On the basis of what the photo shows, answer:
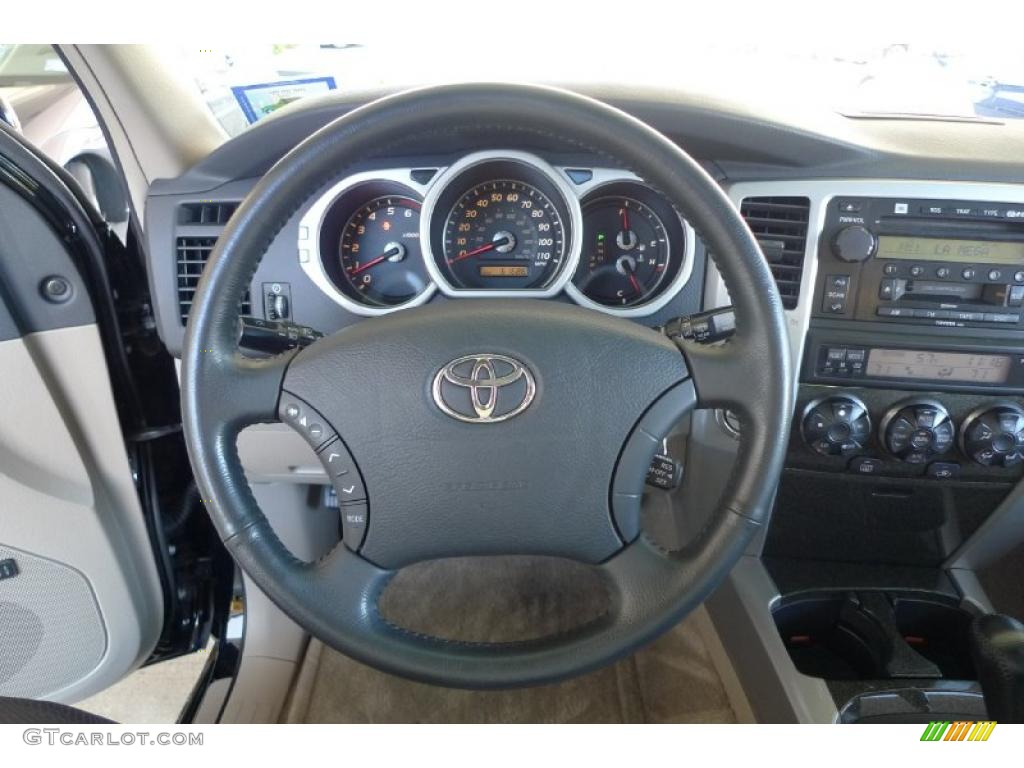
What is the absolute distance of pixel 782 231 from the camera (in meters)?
1.15

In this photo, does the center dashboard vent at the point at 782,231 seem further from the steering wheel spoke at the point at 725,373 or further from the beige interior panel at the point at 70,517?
the beige interior panel at the point at 70,517

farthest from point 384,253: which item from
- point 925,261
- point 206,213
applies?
point 925,261

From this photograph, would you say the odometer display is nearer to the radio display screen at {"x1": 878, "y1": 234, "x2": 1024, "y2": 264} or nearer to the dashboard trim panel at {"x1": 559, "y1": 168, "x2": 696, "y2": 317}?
the dashboard trim panel at {"x1": 559, "y1": 168, "x2": 696, "y2": 317}

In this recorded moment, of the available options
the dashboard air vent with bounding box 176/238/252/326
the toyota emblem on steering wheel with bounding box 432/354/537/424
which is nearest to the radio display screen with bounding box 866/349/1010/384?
the toyota emblem on steering wheel with bounding box 432/354/537/424

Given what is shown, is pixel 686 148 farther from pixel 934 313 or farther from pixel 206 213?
pixel 206 213

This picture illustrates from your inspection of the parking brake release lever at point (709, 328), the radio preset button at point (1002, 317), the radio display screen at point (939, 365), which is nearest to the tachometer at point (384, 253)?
the parking brake release lever at point (709, 328)

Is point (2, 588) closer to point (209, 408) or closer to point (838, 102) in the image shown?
point (209, 408)

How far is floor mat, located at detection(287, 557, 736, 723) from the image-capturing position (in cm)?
144

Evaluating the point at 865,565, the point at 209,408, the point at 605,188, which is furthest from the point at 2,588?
the point at 865,565

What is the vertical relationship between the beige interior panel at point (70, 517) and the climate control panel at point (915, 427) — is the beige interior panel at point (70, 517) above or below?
below

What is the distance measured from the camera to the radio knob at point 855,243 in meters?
1.12

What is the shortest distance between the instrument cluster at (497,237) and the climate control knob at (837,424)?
0.31 meters

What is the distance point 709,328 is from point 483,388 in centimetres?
26

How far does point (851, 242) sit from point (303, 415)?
2.66 ft
